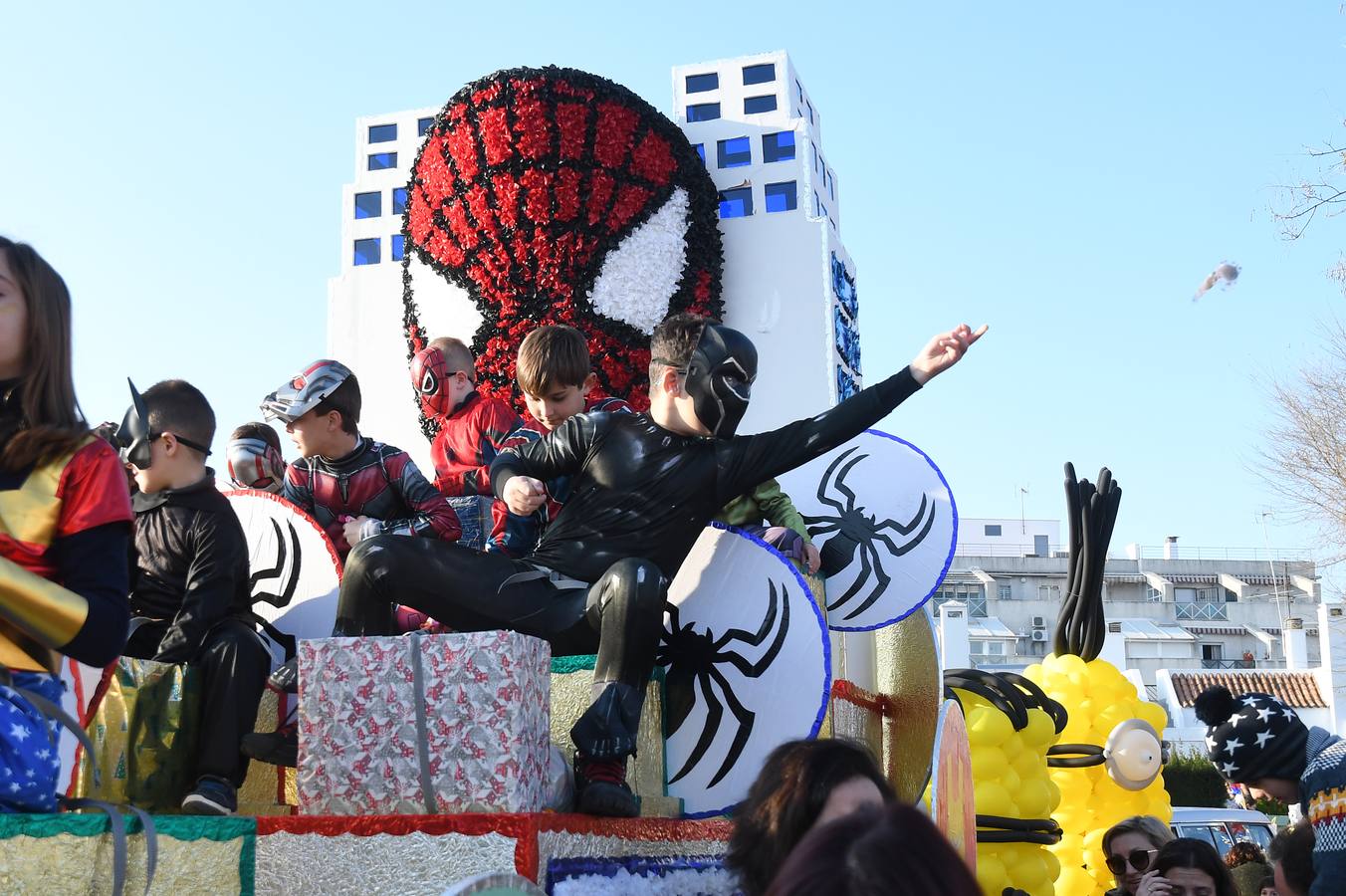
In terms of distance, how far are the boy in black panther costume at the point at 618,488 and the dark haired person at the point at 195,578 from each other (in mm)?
285

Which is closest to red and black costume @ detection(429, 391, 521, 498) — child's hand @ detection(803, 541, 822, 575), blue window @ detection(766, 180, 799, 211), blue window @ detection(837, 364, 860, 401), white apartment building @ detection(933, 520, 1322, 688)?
child's hand @ detection(803, 541, 822, 575)

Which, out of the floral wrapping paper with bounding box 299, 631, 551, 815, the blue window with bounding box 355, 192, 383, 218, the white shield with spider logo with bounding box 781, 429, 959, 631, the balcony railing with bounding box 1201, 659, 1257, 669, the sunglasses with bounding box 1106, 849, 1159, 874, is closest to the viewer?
the floral wrapping paper with bounding box 299, 631, 551, 815

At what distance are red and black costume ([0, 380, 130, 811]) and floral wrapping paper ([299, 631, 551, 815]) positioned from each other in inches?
17.7

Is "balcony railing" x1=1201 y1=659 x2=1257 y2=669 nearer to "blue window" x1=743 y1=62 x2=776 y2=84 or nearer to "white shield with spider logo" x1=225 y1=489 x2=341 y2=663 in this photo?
"blue window" x1=743 y1=62 x2=776 y2=84

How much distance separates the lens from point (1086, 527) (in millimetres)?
7918

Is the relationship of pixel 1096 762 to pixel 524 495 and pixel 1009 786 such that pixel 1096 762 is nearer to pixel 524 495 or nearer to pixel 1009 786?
pixel 1009 786

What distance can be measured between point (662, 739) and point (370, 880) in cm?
120

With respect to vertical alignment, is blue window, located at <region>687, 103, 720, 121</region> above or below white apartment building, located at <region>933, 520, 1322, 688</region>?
above

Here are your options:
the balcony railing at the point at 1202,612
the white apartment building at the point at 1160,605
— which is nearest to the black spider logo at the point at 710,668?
the white apartment building at the point at 1160,605

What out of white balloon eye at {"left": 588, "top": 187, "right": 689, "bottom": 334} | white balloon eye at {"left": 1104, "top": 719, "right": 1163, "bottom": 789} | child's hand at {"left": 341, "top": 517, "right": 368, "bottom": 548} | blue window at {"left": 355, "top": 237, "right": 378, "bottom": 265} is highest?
blue window at {"left": 355, "top": 237, "right": 378, "bottom": 265}

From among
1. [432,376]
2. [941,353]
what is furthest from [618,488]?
[432,376]

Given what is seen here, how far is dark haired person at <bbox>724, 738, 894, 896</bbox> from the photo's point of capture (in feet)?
6.66

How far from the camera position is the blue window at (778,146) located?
10.1 metres

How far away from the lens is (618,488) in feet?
11.7
